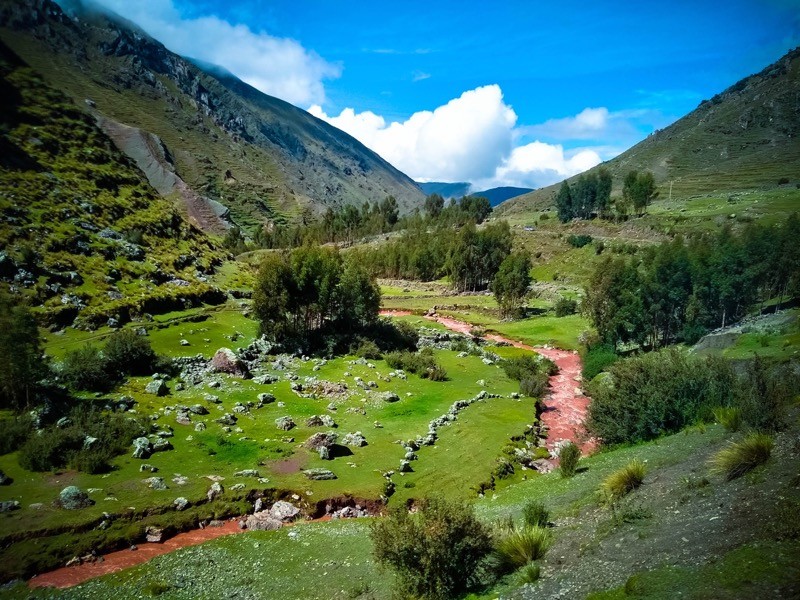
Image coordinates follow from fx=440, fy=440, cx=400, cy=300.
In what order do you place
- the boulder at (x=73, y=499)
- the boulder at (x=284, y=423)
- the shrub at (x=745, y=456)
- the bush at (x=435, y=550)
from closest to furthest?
the bush at (x=435, y=550)
the shrub at (x=745, y=456)
the boulder at (x=73, y=499)
the boulder at (x=284, y=423)

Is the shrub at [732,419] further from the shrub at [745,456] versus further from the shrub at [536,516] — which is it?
the shrub at [536,516]

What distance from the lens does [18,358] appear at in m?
25.8

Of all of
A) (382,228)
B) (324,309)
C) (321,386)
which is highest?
(382,228)

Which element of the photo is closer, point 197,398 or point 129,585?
point 129,585

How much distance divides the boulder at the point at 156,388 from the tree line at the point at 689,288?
147 feet

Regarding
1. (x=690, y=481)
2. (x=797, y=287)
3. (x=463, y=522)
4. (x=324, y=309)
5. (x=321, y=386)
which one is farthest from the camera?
(x=324, y=309)

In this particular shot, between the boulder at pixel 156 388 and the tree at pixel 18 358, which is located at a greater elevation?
the tree at pixel 18 358

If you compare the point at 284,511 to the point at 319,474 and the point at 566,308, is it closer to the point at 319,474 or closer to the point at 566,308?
the point at 319,474

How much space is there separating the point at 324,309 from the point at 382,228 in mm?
131103

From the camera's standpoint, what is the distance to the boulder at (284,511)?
22.2 metres

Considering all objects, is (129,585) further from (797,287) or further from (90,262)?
(797,287)

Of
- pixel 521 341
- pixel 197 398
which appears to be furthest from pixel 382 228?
pixel 197 398

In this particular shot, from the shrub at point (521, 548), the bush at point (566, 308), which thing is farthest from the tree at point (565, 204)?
the shrub at point (521, 548)

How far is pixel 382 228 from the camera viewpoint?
587 ft
